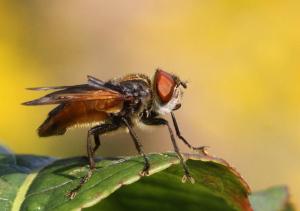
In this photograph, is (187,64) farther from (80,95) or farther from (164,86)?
(80,95)

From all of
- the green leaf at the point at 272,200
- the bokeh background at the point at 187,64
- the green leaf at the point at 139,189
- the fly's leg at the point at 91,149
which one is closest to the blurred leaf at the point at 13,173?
the green leaf at the point at 139,189

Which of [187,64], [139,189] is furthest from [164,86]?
[187,64]

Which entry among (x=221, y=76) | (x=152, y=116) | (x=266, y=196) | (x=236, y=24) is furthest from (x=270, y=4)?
(x=266, y=196)

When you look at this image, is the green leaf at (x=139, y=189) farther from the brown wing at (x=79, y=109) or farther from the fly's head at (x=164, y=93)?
the fly's head at (x=164, y=93)

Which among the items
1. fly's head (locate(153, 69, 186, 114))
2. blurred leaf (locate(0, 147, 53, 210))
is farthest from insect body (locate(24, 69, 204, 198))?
blurred leaf (locate(0, 147, 53, 210))

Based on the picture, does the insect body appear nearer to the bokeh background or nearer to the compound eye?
the compound eye

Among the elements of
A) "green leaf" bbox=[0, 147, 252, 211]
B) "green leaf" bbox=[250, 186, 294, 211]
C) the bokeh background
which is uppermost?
"green leaf" bbox=[0, 147, 252, 211]
